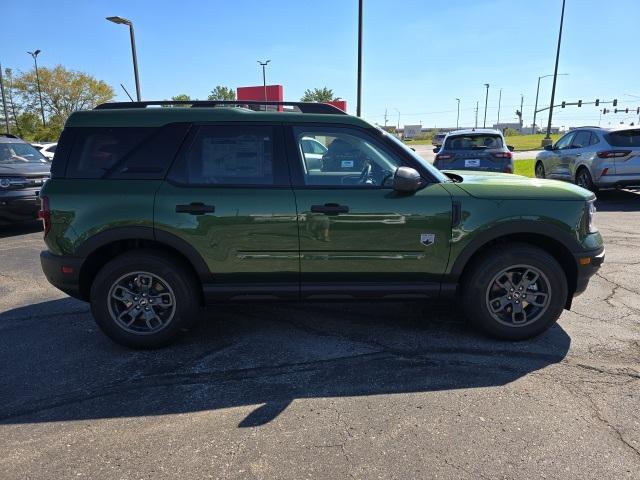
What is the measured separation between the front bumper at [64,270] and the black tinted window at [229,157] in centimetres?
104

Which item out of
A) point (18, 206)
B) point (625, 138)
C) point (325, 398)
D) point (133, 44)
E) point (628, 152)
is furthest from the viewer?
point (133, 44)

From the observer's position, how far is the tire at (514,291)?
12.5ft

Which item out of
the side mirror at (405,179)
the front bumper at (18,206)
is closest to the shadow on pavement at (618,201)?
the side mirror at (405,179)

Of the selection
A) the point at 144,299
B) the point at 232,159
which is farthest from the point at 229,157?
the point at 144,299

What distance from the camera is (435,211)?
3.72m

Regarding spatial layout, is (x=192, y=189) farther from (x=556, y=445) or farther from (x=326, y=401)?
(x=556, y=445)

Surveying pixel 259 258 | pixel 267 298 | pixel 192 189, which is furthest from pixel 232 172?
pixel 267 298

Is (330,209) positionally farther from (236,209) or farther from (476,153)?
(476,153)

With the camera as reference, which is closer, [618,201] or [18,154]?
[18,154]

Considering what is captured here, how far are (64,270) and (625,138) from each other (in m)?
11.1

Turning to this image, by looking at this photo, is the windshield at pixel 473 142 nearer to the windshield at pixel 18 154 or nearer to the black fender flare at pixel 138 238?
the black fender flare at pixel 138 238

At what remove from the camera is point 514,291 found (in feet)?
12.9

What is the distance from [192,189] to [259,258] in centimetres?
73

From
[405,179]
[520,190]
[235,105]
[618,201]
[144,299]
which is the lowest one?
[618,201]
